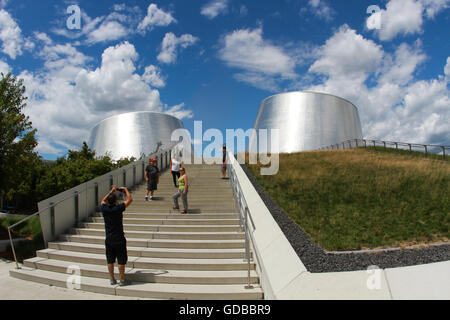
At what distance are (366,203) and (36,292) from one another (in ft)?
23.7

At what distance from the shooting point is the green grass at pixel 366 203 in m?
5.69

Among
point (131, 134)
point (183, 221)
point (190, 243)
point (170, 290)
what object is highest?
point (131, 134)

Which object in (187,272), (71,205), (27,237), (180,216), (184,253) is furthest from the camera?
(27,237)

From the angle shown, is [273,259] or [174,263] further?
[174,263]

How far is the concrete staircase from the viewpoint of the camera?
400cm

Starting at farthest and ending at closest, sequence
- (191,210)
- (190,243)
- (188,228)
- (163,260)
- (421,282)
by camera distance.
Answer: (191,210) < (188,228) < (190,243) < (163,260) < (421,282)

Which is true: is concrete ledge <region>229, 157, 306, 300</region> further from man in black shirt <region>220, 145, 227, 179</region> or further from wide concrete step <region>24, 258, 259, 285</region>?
man in black shirt <region>220, 145, 227, 179</region>

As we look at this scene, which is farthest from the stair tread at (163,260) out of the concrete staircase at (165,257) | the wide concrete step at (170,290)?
the wide concrete step at (170,290)

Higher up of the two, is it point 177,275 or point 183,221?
point 183,221

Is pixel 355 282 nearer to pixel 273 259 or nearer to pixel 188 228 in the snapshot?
pixel 273 259

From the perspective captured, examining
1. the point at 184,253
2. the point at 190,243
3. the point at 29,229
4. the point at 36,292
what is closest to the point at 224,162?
the point at 190,243

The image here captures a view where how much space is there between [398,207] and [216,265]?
509 cm

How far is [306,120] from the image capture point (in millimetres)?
39156

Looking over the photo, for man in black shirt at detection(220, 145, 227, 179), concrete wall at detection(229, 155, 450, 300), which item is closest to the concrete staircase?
concrete wall at detection(229, 155, 450, 300)
